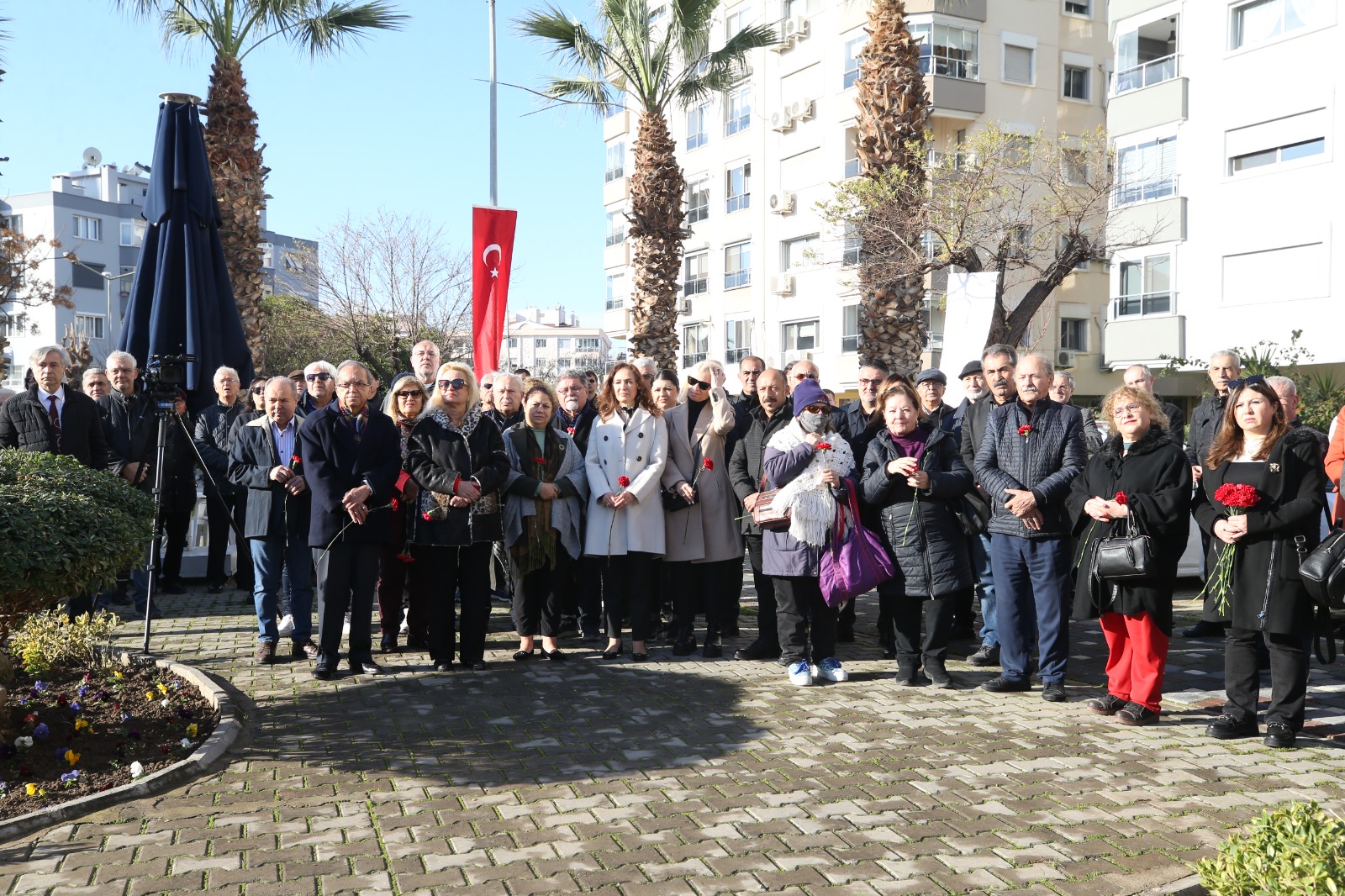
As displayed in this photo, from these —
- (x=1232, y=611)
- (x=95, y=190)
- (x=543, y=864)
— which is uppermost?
(x=95, y=190)

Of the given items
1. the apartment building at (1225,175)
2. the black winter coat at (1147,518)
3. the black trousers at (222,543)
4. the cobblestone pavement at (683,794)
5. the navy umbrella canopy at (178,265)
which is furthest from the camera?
the apartment building at (1225,175)

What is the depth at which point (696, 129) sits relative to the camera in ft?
164

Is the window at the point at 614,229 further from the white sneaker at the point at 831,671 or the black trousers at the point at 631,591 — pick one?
the white sneaker at the point at 831,671

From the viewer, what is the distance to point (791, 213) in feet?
144

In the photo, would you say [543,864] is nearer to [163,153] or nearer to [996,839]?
[996,839]

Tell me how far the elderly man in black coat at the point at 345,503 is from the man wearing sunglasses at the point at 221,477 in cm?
278

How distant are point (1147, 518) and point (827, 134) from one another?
36791 millimetres

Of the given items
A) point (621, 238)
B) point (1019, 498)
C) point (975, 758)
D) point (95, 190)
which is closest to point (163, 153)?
point (1019, 498)

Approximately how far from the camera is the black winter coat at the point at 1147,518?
6879 mm

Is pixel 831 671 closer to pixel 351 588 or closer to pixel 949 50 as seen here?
pixel 351 588

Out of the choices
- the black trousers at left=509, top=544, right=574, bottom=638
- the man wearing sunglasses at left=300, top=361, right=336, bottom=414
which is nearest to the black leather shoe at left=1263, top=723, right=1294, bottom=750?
the black trousers at left=509, top=544, right=574, bottom=638

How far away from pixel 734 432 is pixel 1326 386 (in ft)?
51.7

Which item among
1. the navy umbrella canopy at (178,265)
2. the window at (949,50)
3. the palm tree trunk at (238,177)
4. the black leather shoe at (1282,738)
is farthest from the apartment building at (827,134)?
the black leather shoe at (1282,738)

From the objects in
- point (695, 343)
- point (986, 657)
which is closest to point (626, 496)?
point (986, 657)
